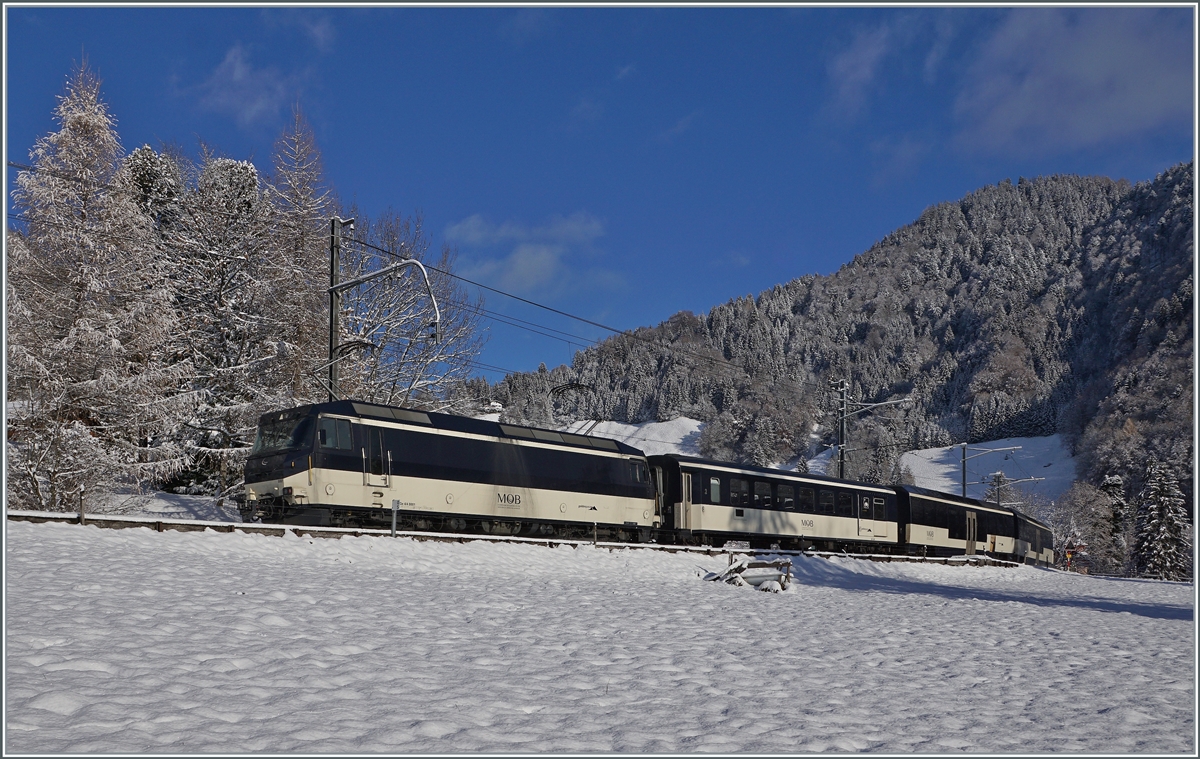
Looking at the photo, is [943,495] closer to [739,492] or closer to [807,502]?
[807,502]

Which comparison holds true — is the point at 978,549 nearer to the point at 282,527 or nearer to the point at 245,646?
the point at 282,527

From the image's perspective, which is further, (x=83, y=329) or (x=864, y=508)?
(x=864, y=508)

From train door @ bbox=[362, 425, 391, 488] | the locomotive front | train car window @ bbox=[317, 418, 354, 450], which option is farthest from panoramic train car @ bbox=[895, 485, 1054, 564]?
the locomotive front

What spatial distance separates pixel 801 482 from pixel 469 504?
606 inches

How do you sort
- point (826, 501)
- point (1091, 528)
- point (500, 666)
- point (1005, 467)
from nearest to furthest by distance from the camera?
point (500, 666), point (826, 501), point (1091, 528), point (1005, 467)

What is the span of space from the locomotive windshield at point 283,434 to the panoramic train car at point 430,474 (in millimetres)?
28

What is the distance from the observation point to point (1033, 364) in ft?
656

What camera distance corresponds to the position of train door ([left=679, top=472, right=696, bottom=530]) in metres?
26.6

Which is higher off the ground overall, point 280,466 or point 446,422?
point 446,422

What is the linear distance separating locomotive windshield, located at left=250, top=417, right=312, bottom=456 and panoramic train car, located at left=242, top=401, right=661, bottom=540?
0.09ft

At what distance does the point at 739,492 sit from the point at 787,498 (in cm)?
282

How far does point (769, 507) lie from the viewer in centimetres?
2967

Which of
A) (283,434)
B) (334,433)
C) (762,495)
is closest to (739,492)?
(762,495)

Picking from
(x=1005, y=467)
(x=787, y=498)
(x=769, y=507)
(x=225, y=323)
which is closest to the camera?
(x=225, y=323)
